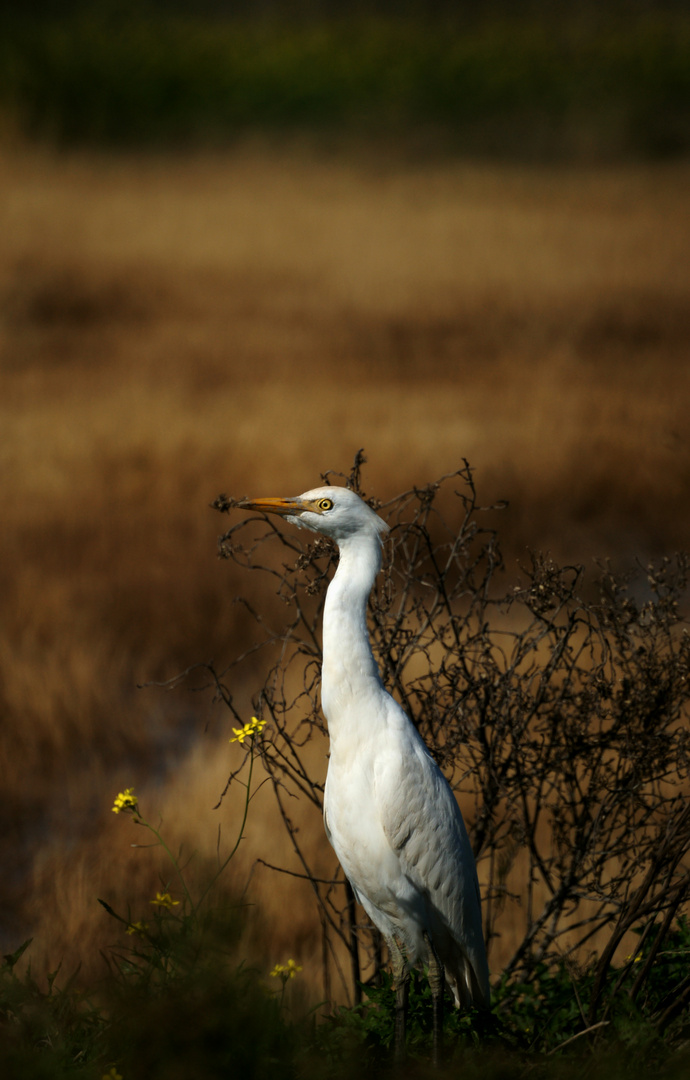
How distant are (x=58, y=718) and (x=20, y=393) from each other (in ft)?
13.1

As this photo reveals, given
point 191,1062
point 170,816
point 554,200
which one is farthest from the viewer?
point 554,200

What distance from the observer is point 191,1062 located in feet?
6.43

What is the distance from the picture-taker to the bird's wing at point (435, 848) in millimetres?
2639

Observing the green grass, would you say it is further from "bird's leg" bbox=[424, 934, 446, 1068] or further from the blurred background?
the blurred background

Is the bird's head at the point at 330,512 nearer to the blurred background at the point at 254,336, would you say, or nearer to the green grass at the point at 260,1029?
the blurred background at the point at 254,336

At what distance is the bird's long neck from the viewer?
100 inches

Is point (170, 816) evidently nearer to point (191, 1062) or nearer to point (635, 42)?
point (191, 1062)

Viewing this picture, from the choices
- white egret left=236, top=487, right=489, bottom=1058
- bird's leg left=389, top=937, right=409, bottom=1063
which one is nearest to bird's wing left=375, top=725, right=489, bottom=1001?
white egret left=236, top=487, right=489, bottom=1058

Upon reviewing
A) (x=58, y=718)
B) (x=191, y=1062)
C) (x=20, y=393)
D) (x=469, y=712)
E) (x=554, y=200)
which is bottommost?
(x=191, y=1062)

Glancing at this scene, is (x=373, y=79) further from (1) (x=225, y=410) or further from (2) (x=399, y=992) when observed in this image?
(2) (x=399, y=992)

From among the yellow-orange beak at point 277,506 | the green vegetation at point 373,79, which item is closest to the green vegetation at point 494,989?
the yellow-orange beak at point 277,506

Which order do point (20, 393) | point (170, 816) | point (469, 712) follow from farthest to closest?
point (20, 393), point (170, 816), point (469, 712)

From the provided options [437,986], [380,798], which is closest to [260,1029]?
[380,798]

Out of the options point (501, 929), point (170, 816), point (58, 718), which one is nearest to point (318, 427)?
point (58, 718)
